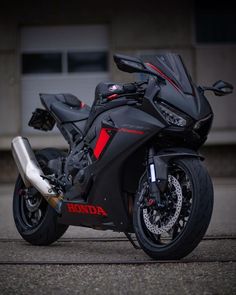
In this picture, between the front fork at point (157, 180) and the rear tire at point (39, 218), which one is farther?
the rear tire at point (39, 218)

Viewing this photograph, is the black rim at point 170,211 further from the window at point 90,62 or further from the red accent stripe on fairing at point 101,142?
the window at point 90,62

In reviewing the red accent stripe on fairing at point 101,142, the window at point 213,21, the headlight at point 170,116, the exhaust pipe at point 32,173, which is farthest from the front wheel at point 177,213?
the window at point 213,21

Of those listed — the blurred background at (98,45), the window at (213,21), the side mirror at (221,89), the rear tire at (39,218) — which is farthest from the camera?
the window at (213,21)

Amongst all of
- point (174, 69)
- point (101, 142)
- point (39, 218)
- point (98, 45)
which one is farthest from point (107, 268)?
point (98, 45)

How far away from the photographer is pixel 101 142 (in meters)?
6.94

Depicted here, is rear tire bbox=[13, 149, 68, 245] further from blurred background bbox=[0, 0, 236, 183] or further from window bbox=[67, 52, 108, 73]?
window bbox=[67, 52, 108, 73]

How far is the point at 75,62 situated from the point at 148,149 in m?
11.3

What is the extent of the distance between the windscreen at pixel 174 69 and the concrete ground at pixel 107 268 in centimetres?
123

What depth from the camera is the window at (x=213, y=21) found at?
17406 millimetres

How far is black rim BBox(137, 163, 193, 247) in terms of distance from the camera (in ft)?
20.6

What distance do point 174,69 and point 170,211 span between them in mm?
1058

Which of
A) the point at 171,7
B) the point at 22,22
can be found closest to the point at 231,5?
the point at 171,7

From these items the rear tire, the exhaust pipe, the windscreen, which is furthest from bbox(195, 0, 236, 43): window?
the windscreen

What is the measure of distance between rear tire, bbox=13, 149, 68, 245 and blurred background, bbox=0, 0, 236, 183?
9.08 metres
